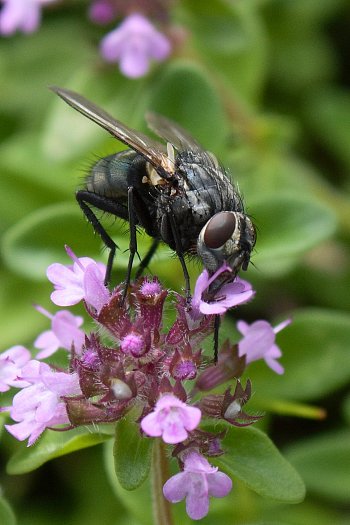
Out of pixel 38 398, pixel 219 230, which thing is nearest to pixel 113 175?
pixel 219 230

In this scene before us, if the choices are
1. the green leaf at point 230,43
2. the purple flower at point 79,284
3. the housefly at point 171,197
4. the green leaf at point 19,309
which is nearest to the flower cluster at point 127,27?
the green leaf at point 230,43

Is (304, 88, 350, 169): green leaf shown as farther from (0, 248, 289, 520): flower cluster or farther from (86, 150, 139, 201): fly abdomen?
(0, 248, 289, 520): flower cluster

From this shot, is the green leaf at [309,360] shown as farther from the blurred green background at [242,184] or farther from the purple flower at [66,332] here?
the purple flower at [66,332]

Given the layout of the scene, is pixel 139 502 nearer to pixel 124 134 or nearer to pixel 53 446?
pixel 53 446

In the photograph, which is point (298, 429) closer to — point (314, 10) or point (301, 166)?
point (301, 166)

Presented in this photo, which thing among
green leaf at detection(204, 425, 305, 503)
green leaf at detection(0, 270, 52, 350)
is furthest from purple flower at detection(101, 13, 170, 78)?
green leaf at detection(204, 425, 305, 503)

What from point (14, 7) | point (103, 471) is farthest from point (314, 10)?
point (103, 471)

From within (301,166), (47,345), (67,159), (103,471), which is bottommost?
(103,471)
